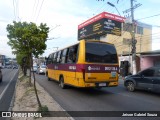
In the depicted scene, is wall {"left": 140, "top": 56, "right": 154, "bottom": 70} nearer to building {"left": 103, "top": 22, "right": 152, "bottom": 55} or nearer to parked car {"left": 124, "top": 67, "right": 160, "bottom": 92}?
parked car {"left": 124, "top": 67, "right": 160, "bottom": 92}

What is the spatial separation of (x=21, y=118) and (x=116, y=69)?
624cm

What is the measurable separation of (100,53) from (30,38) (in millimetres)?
3620

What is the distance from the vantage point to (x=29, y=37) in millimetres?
10289

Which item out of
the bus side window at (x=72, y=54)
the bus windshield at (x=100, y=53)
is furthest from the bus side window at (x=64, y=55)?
the bus windshield at (x=100, y=53)

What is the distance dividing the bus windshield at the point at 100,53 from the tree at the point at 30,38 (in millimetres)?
2465

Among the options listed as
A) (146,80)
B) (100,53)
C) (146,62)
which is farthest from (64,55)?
(146,62)

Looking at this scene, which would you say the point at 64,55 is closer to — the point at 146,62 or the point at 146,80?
the point at 146,80

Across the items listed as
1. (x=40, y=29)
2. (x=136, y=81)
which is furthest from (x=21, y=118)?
(x=136, y=81)

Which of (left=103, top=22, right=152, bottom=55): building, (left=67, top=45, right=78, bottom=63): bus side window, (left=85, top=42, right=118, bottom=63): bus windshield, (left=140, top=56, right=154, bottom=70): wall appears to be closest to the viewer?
(left=85, top=42, right=118, bottom=63): bus windshield

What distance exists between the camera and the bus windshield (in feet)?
34.9

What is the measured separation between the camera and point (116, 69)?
448 inches

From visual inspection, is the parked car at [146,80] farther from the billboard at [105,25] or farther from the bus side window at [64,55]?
the billboard at [105,25]

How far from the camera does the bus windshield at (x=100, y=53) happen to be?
34.9 feet

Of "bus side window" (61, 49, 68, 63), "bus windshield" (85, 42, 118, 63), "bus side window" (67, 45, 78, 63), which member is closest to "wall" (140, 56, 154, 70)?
"bus side window" (61, 49, 68, 63)
